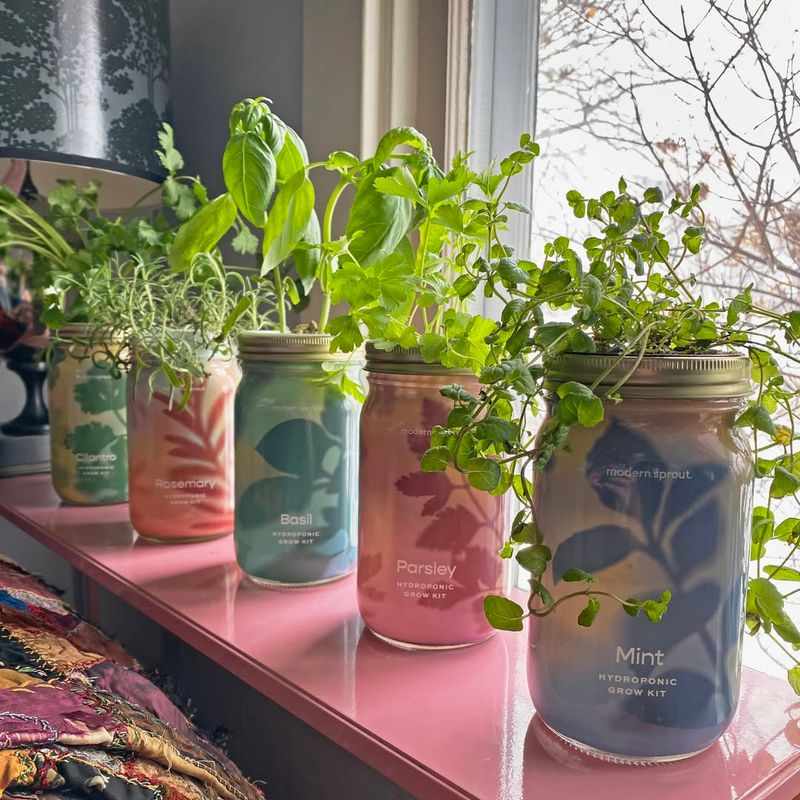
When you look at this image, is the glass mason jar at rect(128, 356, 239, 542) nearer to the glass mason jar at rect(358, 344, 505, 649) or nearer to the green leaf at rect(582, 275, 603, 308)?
the glass mason jar at rect(358, 344, 505, 649)

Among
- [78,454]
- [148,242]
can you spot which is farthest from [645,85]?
[78,454]

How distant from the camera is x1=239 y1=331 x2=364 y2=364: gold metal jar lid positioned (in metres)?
0.71

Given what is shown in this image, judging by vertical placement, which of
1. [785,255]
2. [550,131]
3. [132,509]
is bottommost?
[132,509]

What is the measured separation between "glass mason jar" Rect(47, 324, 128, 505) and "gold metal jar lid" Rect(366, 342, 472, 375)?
571mm

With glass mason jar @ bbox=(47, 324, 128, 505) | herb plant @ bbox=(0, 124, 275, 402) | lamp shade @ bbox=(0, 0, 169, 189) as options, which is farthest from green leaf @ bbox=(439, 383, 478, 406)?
lamp shade @ bbox=(0, 0, 169, 189)

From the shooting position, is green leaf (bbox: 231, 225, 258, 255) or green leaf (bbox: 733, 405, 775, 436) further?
green leaf (bbox: 231, 225, 258, 255)

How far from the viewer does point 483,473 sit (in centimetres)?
44

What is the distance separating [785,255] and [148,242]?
2.39 ft

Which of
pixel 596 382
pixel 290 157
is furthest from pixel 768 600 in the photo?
pixel 290 157

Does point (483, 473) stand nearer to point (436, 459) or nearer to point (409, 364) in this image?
point (436, 459)

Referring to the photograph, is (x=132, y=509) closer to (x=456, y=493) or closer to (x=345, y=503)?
(x=345, y=503)

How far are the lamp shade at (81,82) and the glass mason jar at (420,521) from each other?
2.27ft

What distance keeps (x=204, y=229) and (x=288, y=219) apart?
0.10m

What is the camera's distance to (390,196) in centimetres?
58
